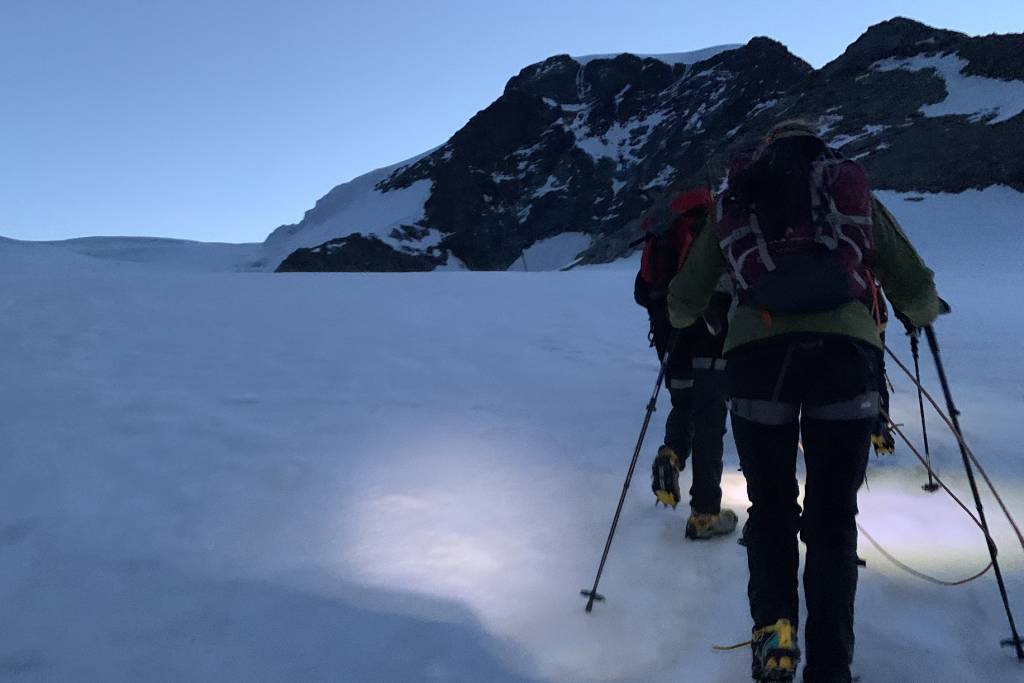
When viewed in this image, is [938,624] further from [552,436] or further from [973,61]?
[973,61]

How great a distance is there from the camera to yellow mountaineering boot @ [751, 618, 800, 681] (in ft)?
7.04

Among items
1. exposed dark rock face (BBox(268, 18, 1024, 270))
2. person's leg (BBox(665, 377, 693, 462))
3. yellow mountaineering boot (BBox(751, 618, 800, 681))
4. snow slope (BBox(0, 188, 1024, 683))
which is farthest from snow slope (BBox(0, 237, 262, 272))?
yellow mountaineering boot (BBox(751, 618, 800, 681))

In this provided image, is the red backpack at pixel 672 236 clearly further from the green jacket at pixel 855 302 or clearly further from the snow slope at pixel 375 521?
the snow slope at pixel 375 521

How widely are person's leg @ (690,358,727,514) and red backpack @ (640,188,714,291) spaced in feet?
1.82

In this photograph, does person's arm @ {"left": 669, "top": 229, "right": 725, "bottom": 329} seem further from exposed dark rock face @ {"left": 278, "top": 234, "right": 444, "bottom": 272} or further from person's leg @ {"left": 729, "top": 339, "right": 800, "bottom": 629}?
exposed dark rock face @ {"left": 278, "top": 234, "right": 444, "bottom": 272}

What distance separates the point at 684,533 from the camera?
364 centimetres

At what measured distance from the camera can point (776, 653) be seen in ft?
7.08

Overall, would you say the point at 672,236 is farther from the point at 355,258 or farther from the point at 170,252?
the point at 170,252

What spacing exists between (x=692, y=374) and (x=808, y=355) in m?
1.67

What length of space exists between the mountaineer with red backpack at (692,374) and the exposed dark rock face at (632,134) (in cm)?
3463

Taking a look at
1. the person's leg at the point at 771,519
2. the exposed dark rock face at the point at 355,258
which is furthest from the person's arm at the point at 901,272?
the exposed dark rock face at the point at 355,258

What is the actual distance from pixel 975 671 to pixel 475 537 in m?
2.10

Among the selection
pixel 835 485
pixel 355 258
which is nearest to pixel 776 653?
pixel 835 485

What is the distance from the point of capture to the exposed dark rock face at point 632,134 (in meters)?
38.2
